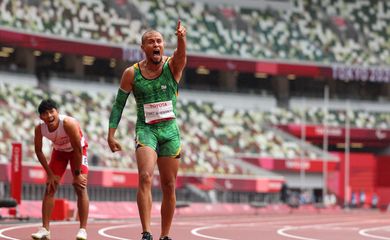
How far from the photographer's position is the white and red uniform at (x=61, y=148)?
12873mm

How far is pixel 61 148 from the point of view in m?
13.2

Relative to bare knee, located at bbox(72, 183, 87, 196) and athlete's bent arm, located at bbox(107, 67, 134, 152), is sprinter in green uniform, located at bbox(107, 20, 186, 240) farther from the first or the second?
bare knee, located at bbox(72, 183, 87, 196)

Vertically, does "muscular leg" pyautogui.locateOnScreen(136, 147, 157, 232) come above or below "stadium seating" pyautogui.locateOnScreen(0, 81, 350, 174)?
below

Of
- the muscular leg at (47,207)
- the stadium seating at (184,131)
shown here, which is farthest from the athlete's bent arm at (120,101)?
the stadium seating at (184,131)

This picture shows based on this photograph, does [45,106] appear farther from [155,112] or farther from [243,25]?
[243,25]

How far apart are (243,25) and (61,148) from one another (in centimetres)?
5388

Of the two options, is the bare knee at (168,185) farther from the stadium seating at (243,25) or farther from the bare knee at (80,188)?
the stadium seating at (243,25)

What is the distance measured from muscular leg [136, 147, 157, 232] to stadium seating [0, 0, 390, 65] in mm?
44273

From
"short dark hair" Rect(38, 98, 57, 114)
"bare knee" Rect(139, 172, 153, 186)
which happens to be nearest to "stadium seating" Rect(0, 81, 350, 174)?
"short dark hair" Rect(38, 98, 57, 114)

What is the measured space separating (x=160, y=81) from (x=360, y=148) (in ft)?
194

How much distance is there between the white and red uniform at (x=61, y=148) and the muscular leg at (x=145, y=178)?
207 cm

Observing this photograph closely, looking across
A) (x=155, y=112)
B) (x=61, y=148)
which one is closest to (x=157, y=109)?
(x=155, y=112)

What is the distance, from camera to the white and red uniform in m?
12.9

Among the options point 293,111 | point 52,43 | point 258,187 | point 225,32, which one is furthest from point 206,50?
point 258,187
